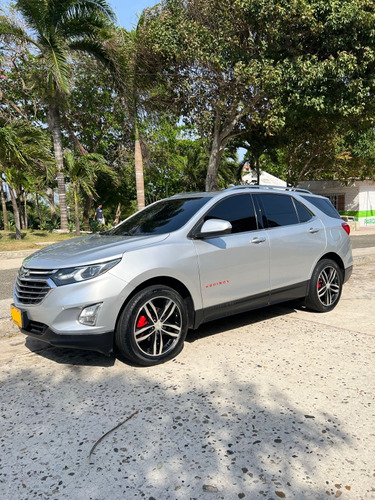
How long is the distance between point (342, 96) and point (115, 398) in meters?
13.9

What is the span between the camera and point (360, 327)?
192 inches

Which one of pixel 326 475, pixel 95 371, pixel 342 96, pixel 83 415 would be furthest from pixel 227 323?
pixel 342 96

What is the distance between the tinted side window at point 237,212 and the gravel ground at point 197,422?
126cm

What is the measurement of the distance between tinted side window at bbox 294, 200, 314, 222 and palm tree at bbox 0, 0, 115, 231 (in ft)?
42.6

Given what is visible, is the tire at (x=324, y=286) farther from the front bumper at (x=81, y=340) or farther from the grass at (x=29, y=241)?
the grass at (x=29, y=241)

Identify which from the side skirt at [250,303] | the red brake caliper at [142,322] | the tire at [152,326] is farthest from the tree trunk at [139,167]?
the red brake caliper at [142,322]

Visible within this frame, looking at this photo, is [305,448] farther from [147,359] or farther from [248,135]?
[248,135]

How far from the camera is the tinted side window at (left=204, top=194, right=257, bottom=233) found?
4452mm

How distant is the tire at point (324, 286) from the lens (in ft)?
17.1

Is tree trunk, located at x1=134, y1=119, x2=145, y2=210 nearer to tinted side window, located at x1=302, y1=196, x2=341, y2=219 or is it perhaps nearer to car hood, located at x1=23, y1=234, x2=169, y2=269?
tinted side window, located at x1=302, y1=196, x2=341, y2=219

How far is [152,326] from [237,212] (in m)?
1.70

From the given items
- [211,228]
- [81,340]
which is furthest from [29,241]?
[81,340]

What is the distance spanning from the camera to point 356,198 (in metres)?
30.6

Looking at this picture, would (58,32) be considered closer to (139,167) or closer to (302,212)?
(139,167)
